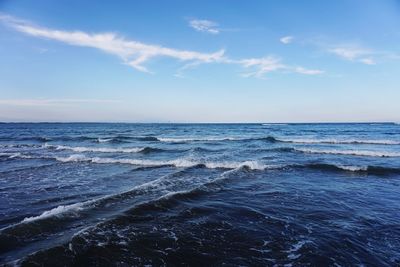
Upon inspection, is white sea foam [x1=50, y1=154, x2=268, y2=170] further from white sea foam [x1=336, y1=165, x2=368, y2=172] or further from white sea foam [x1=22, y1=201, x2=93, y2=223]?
white sea foam [x1=22, y1=201, x2=93, y2=223]

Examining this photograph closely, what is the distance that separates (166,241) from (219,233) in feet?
4.64

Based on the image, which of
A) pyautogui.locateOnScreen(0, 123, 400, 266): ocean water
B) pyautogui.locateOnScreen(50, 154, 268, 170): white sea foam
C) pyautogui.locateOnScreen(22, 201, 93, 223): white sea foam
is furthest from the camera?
pyautogui.locateOnScreen(50, 154, 268, 170): white sea foam

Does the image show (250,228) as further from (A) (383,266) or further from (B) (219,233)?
(A) (383,266)

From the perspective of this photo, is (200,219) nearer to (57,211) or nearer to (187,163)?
(57,211)

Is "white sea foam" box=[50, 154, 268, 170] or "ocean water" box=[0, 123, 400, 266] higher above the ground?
"white sea foam" box=[50, 154, 268, 170]

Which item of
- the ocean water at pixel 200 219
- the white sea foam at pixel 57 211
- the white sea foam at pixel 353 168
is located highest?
the white sea foam at pixel 353 168

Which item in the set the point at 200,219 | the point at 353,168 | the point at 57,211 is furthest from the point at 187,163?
the point at 57,211

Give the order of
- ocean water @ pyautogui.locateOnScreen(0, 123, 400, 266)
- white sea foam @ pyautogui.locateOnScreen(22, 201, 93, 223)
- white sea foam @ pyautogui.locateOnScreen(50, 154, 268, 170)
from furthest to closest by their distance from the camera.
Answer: white sea foam @ pyautogui.locateOnScreen(50, 154, 268, 170) → white sea foam @ pyautogui.locateOnScreen(22, 201, 93, 223) → ocean water @ pyautogui.locateOnScreen(0, 123, 400, 266)

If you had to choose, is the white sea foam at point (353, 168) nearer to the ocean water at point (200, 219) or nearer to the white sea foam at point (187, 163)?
the ocean water at point (200, 219)

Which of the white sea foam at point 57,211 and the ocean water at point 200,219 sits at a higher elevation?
the white sea foam at point 57,211

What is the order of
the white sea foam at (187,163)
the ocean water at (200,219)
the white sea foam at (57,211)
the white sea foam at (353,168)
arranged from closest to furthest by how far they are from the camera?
the ocean water at (200,219)
the white sea foam at (57,211)
the white sea foam at (353,168)
the white sea foam at (187,163)

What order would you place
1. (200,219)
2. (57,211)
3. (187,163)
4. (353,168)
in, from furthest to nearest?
(187,163) < (353,168) < (57,211) < (200,219)

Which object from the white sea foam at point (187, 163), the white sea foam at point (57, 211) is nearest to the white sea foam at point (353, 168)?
the white sea foam at point (187, 163)

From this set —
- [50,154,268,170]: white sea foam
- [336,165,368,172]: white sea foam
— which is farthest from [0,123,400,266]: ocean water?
[50,154,268,170]: white sea foam
